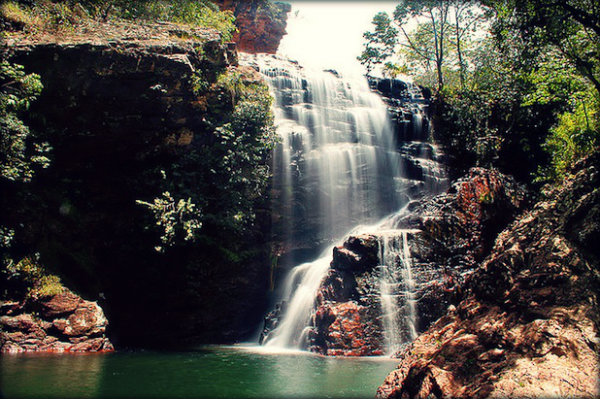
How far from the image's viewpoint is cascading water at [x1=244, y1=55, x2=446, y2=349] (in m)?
18.6

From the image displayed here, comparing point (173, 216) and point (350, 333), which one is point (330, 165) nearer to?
point (173, 216)

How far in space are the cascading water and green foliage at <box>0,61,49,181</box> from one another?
31.3 feet

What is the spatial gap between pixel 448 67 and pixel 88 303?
1432 inches

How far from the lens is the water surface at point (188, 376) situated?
7098mm

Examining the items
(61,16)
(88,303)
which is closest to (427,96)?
(61,16)

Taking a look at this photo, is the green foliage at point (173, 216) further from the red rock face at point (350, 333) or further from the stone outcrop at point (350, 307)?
the red rock face at point (350, 333)

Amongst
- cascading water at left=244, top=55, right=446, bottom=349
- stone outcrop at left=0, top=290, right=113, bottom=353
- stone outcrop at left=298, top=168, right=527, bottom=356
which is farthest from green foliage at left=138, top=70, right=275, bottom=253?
stone outcrop at left=298, top=168, right=527, bottom=356

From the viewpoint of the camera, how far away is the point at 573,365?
354cm

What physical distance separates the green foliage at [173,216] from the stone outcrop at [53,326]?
3000mm

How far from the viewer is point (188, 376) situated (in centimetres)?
878

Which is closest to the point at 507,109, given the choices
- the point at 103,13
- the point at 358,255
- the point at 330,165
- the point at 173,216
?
the point at 330,165

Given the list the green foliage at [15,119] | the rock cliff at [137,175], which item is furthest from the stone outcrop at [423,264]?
the green foliage at [15,119]

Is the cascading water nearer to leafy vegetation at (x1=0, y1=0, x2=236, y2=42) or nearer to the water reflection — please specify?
leafy vegetation at (x1=0, y1=0, x2=236, y2=42)

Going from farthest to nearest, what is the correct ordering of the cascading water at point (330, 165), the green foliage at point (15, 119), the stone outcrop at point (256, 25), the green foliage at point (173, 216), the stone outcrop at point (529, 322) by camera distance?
the stone outcrop at point (256, 25)
the cascading water at point (330, 165)
the green foliage at point (173, 216)
the green foliage at point (15, 119)
the stone outcrop at point (529, 322)
